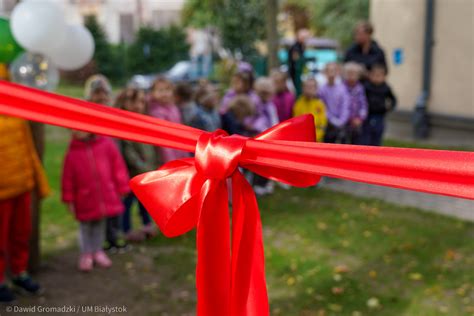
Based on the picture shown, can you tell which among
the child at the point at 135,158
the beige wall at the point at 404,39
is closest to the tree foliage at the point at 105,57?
the beige wall at the point at 404,39

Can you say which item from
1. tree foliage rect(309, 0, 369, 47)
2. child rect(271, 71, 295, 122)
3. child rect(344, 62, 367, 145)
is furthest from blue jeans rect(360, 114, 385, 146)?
tree foliage rect(309, 0, 369, 47)

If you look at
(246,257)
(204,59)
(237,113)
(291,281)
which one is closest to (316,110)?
(237,113)

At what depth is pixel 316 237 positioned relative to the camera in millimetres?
6309

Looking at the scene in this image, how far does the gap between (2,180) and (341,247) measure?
3100mm

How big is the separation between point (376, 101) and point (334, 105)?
0.66m

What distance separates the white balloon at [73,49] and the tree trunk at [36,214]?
580 millimetres

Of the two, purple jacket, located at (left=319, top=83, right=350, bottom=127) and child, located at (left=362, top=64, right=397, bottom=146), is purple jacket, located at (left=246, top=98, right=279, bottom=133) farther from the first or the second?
child, located at (left=362, top=64, right=397, bottom=146)

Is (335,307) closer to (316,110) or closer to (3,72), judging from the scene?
(3,72)

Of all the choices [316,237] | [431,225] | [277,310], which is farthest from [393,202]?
[277,310]

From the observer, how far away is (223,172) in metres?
Result: 1.99

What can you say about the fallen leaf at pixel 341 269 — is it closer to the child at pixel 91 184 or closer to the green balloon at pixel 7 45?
the child at pixel 91 184

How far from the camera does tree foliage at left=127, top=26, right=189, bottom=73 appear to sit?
114 ft

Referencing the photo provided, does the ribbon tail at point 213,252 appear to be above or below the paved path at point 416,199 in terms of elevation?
above

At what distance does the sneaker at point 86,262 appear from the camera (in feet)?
18.0
